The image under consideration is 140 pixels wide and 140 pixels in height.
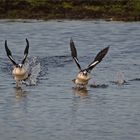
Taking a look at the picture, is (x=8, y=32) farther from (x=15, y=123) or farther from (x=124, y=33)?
(x=15, y=123)

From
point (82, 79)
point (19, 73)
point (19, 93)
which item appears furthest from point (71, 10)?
point (19, 93)

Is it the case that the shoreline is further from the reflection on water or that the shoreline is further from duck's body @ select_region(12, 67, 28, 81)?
the reflection on water

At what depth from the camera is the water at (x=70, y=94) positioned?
16641 millimetres

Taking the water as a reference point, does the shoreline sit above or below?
above

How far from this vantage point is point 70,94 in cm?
2148

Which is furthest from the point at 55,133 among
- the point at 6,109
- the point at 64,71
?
the point at 64,71

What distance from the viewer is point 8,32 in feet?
126

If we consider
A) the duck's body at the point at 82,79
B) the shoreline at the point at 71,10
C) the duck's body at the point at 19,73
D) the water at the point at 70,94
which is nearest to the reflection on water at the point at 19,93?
the water at the point at 70,94

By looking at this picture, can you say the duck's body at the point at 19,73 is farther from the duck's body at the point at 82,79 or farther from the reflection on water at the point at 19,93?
the duck's body at the point at 82,79

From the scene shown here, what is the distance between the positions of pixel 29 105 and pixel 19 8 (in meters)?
25.7

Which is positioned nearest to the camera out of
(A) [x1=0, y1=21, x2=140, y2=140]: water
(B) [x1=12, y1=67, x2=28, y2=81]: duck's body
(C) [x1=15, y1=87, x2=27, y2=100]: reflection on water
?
(A) [x1=0, y1=21, x2=140, y2=140]: water

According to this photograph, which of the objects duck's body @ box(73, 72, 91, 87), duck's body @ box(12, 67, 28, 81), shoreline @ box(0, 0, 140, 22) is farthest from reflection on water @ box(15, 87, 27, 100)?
shoreline @ box(0, 0, 140, 22)

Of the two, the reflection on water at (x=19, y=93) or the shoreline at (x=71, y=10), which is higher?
the shoreline at (x=71, y=10)

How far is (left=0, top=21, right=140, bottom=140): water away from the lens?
16641 millimetres
